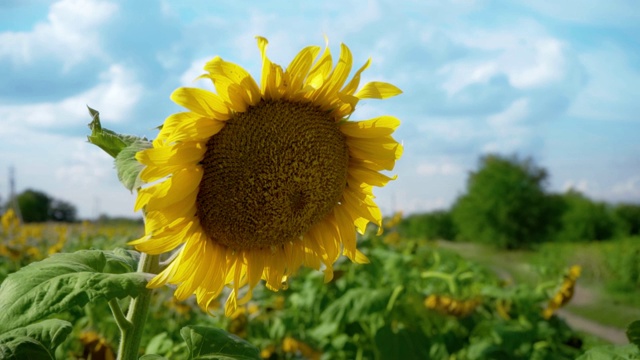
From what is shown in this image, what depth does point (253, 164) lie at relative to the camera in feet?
5.20

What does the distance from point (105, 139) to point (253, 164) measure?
37cm

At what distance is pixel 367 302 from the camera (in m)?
3.01

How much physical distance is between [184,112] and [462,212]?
3140cm

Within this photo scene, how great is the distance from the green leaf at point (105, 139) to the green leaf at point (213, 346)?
458mm

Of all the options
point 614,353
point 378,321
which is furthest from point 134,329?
point 378,321

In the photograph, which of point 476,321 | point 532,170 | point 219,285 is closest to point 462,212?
point 532,170

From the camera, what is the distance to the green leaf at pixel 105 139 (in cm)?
137

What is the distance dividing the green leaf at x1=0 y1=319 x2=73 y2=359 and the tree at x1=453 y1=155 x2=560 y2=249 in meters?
30.0

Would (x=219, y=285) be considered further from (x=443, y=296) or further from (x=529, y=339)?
(x=529, y=339)

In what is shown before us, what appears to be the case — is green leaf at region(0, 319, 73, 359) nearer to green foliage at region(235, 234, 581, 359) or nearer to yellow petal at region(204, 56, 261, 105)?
yellow petal at region(204, 56, 261, 105)

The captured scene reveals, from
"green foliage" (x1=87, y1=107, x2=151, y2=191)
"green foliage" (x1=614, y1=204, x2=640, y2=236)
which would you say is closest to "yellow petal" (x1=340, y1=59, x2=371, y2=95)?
"green foliage" (x1=87, y1=107, x2=151, y2=191)

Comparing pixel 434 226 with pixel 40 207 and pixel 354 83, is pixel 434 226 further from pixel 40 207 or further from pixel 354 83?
pixel 354 83

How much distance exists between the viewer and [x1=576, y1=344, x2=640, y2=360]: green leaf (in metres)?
1.52

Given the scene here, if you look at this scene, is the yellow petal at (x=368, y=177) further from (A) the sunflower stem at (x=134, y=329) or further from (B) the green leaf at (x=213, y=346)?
(A) the sunflower stem at (x=134, y=329)
